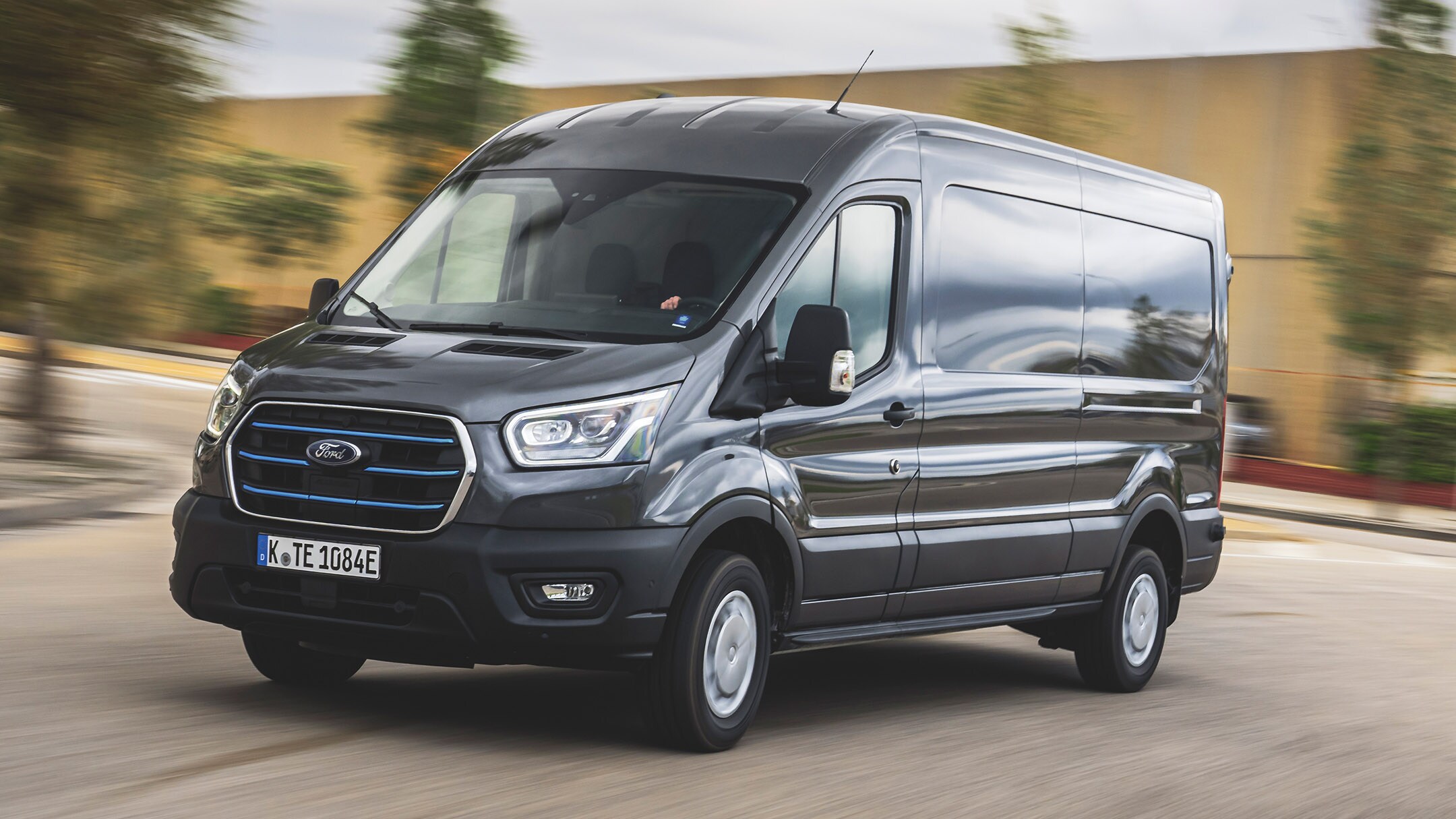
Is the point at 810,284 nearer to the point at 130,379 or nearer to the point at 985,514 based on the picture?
the point at 985,514

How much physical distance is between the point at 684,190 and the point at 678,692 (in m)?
1.97

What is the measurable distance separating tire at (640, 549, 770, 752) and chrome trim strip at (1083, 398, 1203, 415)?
2.82 meters

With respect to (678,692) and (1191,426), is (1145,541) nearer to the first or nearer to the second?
(1191,426)

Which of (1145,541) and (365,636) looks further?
(1145,541)

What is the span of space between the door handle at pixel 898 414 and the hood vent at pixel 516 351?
1.52m

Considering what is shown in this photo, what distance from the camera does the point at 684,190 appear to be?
7047mm

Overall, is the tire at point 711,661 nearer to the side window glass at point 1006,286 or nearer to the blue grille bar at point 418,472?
the blue grille bar at point 418,472

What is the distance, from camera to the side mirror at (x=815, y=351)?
6441 mm

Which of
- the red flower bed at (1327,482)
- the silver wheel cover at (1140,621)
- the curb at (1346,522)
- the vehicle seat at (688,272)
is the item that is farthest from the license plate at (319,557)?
the red flower bed at (1327,482)

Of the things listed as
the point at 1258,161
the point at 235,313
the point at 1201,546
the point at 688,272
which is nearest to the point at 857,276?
the point at 688,272

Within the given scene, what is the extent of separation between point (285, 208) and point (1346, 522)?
68.0ft

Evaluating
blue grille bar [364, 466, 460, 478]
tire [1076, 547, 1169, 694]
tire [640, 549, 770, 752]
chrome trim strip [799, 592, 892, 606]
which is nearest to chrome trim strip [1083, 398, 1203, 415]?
tire [1076, 547, 1169, 694]

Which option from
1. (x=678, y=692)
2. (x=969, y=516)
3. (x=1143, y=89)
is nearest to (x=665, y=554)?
(x=678, y=692)

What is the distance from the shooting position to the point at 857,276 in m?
7.17
